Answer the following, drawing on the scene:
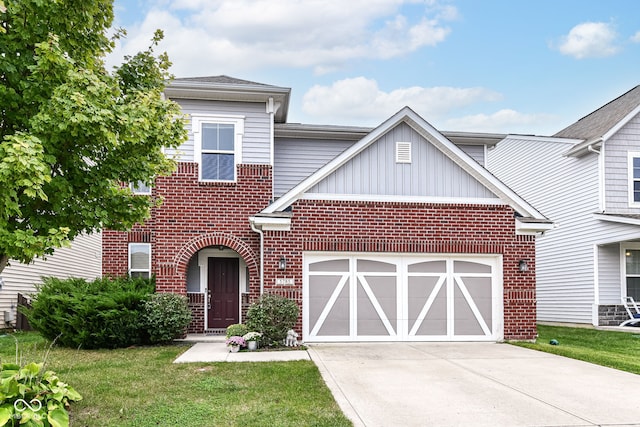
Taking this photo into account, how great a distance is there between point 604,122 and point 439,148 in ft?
28.4

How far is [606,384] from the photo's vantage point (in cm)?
842

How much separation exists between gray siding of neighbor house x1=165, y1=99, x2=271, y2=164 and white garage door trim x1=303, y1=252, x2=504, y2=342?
3266mm

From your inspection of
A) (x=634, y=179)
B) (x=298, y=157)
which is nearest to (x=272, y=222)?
(x=298, y=157)

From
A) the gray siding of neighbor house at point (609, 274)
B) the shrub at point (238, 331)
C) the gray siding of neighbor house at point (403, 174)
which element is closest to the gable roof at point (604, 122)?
the gray siding of neighbor house at point (609, 274)

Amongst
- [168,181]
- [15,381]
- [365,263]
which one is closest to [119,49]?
[15,381]

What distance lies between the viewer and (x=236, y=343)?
38.2ft

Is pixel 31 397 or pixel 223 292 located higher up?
pixel 223 292

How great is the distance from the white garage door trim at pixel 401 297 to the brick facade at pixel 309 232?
10.3 inches

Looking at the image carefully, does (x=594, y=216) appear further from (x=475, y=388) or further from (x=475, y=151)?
(x=475, y=388)

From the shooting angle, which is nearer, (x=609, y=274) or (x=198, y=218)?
(x=198, y=218)

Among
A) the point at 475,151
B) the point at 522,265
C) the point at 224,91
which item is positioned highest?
the point at 224,91

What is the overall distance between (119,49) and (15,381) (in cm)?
450

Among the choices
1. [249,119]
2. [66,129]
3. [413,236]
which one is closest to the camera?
[66,129]

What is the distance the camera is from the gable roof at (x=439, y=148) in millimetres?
13000
